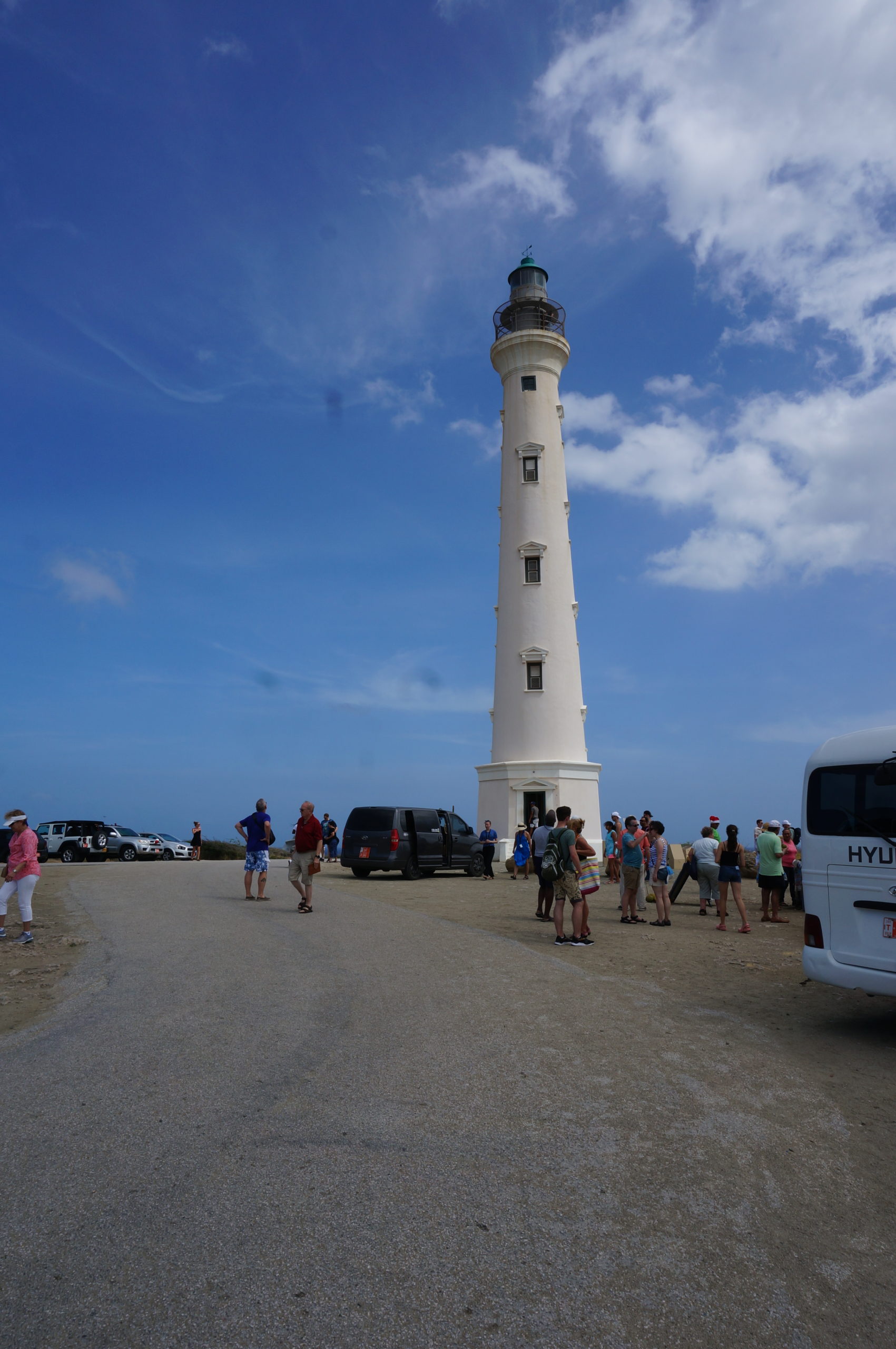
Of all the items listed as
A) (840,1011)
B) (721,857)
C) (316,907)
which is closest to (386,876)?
(316,907)

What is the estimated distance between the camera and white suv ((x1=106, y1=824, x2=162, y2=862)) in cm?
3569

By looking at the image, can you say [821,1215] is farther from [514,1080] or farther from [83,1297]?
[83,1297]

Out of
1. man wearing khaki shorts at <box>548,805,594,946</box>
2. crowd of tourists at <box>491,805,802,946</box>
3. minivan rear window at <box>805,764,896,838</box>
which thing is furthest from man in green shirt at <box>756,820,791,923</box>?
minivan rear window at <box>805,764,896,838</box>

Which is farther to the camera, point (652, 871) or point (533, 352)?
point (533, 352)

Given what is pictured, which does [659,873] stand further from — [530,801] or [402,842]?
[530,801]

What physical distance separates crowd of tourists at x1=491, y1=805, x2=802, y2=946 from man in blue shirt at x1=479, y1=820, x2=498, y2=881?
6.85 meters

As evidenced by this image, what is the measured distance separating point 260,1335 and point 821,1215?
2.61 m

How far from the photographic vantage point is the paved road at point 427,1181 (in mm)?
3049

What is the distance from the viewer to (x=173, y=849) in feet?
126

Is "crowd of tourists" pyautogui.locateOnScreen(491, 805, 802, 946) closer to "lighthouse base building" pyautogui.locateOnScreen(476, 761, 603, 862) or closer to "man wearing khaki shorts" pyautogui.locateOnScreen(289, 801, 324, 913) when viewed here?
"man wearing khaki shorts" pyautogui.locateOnScreen(289, 801, 324, 913)

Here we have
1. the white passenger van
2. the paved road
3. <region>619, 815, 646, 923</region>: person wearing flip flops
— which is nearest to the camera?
the paved road

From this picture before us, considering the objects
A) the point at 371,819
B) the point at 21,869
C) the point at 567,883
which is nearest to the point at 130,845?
the point at 371,819

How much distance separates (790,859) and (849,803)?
11.5 m

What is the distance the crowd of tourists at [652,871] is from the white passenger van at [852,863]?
393 cm
